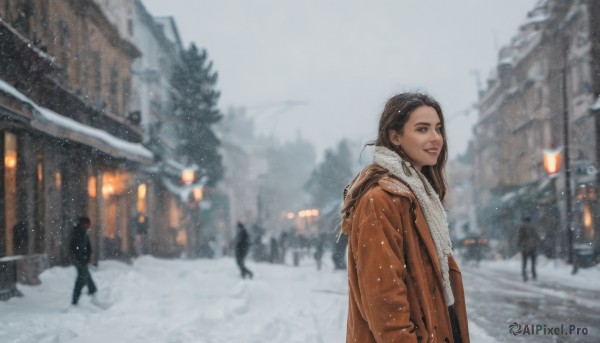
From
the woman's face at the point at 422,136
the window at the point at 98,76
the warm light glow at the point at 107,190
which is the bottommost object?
the woman's face at the point at 422,136

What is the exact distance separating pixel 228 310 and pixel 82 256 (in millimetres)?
3041

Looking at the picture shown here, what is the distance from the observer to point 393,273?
219 cm

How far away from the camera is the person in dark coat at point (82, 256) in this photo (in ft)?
31.5

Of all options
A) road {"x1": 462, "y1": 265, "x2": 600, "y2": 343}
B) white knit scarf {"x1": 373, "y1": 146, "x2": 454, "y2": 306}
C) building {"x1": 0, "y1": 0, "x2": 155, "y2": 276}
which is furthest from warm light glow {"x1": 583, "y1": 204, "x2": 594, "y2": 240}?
white knit scarf {"x1": 373, "y1": 146, "x2": 454, "y2": 306}

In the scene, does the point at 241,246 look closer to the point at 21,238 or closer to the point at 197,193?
the point at 21,238

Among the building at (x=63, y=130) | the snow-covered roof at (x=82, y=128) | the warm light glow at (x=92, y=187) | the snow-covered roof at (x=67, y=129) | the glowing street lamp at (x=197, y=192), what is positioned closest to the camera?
the snow-covered roof at (x=67, y=129)

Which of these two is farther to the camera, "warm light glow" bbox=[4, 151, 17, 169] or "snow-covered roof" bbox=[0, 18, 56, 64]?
"warm light glow" bbox=[4, 151, 17, 169]

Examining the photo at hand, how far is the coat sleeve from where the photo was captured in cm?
217

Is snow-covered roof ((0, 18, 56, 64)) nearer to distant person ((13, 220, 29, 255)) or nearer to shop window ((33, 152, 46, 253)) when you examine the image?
shop window ((33, 152, 46, 253))

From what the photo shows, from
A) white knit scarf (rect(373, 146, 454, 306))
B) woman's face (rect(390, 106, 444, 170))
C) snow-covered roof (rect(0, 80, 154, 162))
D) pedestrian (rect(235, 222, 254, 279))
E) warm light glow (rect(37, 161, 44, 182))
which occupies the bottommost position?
pedestrian (rect(235, 222, 254, 279))

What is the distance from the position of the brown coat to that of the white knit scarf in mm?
47

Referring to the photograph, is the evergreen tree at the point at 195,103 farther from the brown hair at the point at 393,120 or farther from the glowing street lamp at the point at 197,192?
the brown hair at the point at 393,120

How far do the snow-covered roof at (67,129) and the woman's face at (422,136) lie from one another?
6.99 metres

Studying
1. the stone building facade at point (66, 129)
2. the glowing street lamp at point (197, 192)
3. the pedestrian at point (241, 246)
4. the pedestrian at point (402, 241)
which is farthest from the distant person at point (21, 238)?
the glowing street lamp at point (197, 192)
